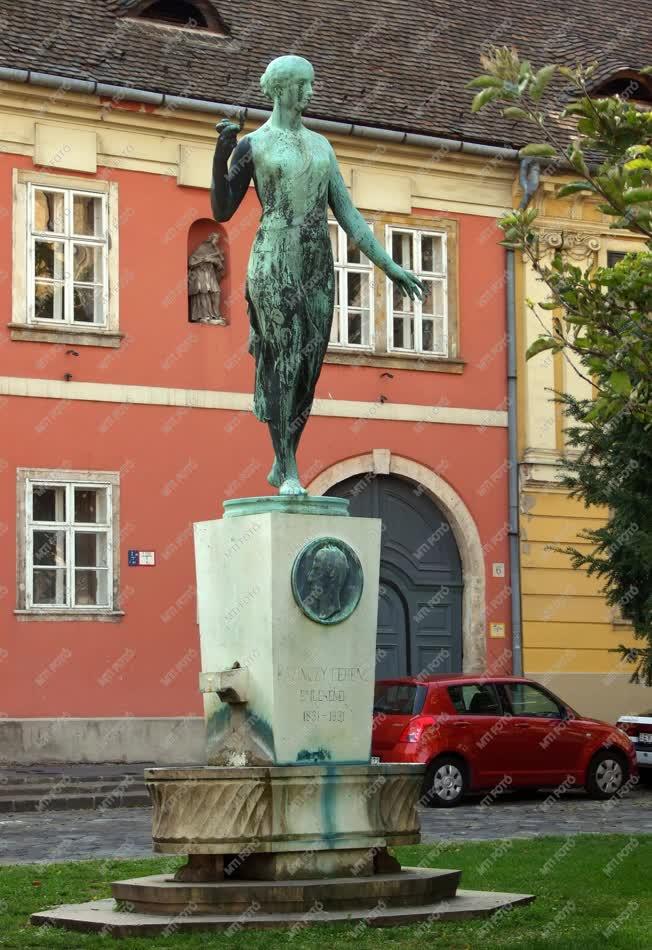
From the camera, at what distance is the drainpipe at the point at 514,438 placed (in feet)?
89.1

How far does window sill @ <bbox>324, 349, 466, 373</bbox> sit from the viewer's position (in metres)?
26.3

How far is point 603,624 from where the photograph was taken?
27.9 metres

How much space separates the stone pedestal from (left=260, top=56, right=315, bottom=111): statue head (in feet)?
7.61

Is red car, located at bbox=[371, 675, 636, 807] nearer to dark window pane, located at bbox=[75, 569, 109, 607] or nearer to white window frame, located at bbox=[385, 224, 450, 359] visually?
dark window pane, located at bbox=[75, 569, 109, 607]

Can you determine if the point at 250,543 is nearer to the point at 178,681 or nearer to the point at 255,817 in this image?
the point at 255,817

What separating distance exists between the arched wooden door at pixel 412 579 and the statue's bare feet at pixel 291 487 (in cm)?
1541

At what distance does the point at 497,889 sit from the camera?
12.1 metres

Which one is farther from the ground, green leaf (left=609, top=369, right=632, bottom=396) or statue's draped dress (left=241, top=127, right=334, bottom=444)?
statue's draped dress (left=241, top=127, right=334, bottom=444)

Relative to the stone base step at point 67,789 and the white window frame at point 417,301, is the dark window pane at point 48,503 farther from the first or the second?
the white window frame at point 417,301

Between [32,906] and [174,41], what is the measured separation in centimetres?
1724

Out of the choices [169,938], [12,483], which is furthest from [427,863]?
[12,483]

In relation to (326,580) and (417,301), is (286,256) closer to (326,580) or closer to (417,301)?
(326,580)

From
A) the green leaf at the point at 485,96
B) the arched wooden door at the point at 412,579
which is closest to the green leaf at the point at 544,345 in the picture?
the green leaf at the point at 485,96

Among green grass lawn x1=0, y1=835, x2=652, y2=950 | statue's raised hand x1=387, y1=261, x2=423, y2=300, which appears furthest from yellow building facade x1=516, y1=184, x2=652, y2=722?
statue's raised hand x1=387, y1=261, x2=423, y2=300
